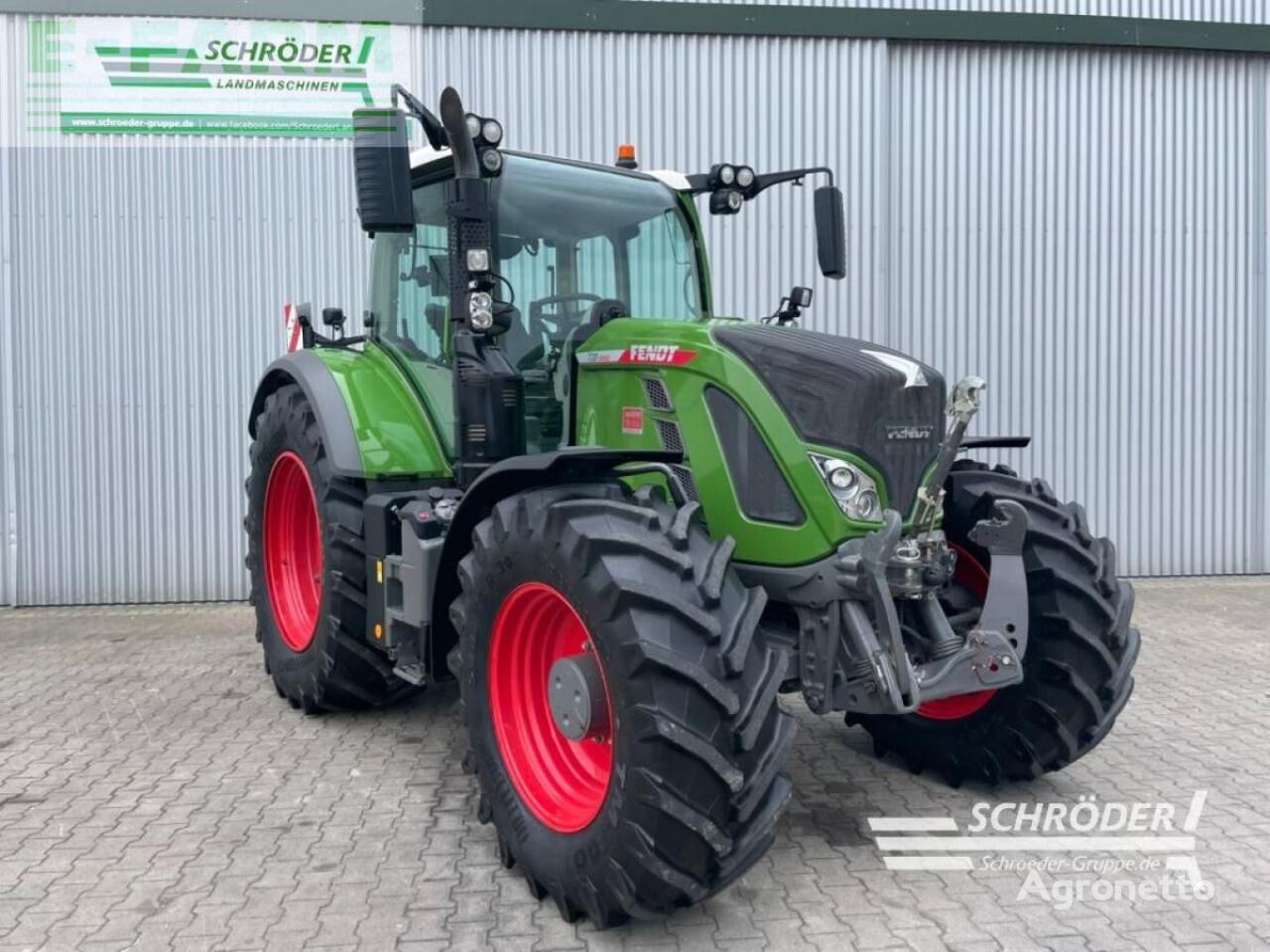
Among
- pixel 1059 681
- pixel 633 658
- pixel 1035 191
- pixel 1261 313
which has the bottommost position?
pixel 1059 681

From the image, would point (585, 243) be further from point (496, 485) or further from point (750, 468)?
point (750, 468)

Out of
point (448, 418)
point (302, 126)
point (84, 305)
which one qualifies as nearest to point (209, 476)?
point (84, 305)

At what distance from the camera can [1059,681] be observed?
361 centimetres

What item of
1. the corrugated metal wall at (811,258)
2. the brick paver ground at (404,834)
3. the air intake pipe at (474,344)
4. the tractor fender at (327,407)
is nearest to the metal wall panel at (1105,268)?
the corrugated metal wall at (811,258)

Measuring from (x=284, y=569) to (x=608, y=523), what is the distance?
3032 millimetres

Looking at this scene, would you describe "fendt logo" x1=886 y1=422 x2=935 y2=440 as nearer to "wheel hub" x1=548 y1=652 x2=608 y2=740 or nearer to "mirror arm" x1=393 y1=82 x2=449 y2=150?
"wheel hub" x1=548 y1=652 x2=608 y2=740

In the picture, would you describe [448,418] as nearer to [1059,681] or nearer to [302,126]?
[1059,681]

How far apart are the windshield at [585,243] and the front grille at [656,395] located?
2.44ft

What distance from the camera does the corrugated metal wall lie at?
7695 mm

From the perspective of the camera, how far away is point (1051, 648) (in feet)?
11.9

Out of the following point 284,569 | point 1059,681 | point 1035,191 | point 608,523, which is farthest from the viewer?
point 1035,191

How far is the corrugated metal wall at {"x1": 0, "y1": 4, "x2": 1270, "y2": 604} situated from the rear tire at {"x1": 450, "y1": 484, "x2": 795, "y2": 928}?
546 cm

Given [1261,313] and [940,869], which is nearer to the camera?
[940,869]

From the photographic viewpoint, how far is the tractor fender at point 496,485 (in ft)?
10.6
